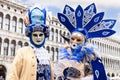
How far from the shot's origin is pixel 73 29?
502 cm

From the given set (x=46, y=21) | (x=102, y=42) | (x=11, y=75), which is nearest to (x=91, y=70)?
(x=46, y=21)

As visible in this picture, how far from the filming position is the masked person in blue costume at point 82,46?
15.0 feet

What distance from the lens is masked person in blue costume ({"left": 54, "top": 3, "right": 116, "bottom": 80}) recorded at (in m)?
4.57

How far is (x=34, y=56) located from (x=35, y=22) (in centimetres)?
45

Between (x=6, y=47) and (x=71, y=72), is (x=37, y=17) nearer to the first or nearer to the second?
(x=71, y=72)

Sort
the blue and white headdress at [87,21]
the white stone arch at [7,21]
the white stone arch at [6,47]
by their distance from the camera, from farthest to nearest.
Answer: the white stone arch at [7,21]
the white stone arch at [6,47]
the blue and white headdress at [87,21]

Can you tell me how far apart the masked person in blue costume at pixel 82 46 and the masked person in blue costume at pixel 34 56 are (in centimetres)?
54

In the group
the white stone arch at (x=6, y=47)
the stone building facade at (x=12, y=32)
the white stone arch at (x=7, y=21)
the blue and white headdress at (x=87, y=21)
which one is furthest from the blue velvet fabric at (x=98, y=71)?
the white stone arch at (x=7, y=21)

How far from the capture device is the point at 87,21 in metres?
4.98

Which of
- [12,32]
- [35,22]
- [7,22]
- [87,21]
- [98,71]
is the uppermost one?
[7,22]

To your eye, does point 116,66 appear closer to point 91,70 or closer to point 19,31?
point 19,31

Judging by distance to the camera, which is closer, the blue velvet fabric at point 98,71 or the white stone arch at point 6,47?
the blue velvet fabric at point 98,71

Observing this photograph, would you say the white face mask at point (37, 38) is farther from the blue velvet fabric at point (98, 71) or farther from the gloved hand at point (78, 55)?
the blue velvet fabric at point (98, 71)

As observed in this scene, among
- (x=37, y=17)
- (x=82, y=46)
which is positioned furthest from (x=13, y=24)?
(x=37, y=17)
